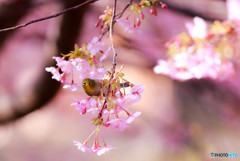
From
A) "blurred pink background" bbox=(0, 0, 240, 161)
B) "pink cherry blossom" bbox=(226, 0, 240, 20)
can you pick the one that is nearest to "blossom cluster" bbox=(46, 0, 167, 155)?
"pink cherry blossom" bbox=(226, 0, 240, 20)

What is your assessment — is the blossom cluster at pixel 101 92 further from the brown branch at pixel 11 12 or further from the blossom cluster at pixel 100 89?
the brown branch at pixel 11 12

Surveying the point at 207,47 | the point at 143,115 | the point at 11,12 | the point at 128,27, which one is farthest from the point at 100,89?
the point at 143,115

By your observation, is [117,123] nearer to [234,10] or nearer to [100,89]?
[100,89]

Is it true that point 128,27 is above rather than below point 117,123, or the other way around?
above

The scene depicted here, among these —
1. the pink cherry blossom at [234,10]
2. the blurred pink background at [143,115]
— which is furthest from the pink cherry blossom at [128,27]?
the blurred pink background at [143,115]

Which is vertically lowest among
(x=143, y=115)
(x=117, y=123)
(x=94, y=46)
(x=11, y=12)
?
(x=143, y=115)
